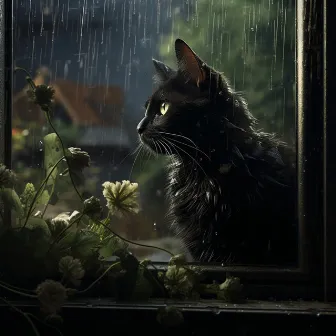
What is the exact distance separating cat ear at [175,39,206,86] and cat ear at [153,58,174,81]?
22 millimetres

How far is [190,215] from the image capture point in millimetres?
1126

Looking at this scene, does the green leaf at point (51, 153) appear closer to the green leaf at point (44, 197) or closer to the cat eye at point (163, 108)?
the green leaf at point (44, 197)

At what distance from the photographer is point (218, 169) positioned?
1.11 metres

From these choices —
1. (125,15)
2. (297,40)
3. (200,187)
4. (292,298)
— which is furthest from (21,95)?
(292,298)

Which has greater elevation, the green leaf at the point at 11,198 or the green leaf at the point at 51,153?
the green leaf at the point at 51,153

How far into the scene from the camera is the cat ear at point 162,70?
1120 millimetres

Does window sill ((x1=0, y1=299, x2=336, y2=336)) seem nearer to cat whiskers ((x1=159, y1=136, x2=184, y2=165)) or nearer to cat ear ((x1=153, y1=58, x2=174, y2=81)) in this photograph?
cat whiskers ((x1=159, y1=136, x2=184, y2=165))

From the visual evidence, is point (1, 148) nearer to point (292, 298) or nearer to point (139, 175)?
point (139, 175)

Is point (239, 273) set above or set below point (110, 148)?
below

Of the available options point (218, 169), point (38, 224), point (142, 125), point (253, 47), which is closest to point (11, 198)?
point (38, 224)

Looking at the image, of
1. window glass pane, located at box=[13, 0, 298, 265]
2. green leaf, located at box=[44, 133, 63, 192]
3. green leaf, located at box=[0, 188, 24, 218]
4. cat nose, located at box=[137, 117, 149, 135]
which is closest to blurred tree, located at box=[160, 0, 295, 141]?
window glass pane, located at box=[13, 0, 298, 265]

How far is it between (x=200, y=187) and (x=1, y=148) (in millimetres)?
403

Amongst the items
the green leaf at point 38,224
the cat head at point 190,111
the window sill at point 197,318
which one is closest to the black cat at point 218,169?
the cat head at point 190,111

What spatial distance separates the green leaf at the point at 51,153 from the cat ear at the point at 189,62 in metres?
0.28
